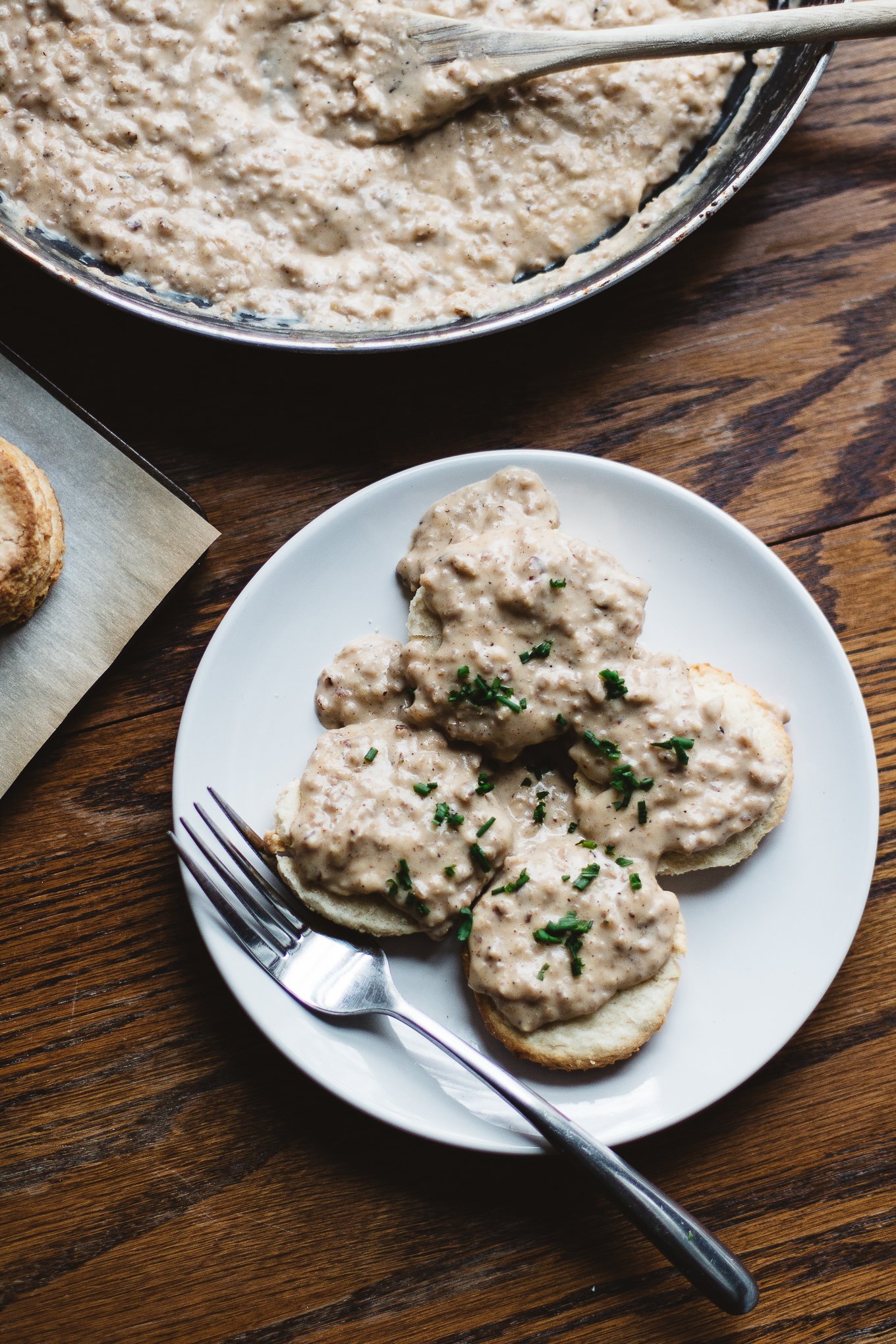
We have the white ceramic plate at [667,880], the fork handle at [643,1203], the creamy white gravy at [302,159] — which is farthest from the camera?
the creamy white gravy at [302,159]

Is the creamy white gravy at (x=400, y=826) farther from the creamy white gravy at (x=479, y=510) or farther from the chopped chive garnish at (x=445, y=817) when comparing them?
the creamy white gravy at (x=479, y=510)

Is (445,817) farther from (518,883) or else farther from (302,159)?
(302,159)

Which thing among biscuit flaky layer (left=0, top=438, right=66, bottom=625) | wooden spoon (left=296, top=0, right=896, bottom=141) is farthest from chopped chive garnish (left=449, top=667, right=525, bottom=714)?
wooden spoon (left=296, top=0, right=896, bottom=141)

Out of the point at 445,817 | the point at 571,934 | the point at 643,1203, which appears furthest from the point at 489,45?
the point at 643,1203

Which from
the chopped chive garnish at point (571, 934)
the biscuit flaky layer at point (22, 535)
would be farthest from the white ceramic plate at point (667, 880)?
the biscuit flaky layer at point (22, 535)

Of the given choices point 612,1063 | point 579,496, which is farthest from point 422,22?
point 612,1063

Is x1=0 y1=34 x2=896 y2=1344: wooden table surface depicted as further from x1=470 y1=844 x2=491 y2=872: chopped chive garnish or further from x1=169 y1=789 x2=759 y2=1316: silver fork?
x1=470 y1=844 x2=491 y2=872: chopped chive garnish
